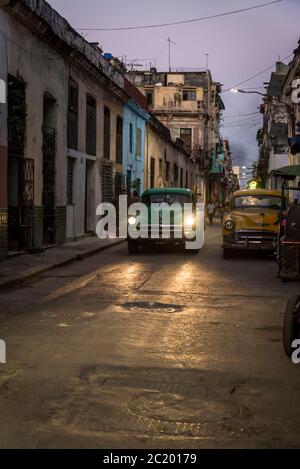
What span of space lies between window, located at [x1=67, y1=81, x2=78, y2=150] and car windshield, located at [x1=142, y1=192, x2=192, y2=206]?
366cm

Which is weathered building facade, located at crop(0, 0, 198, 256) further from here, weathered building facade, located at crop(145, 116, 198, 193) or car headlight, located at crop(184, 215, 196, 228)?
weathered building facade, located at crop(145, 116, 198, 193)

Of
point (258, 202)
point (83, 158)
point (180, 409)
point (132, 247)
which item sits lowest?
point (180, 409)

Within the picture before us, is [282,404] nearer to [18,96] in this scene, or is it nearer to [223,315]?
[223,315]

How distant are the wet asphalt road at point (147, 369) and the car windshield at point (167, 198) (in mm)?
7845

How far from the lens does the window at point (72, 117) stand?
20375 millimetres

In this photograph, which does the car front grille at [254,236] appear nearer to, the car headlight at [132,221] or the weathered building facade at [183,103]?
the car headlight at [132,221]

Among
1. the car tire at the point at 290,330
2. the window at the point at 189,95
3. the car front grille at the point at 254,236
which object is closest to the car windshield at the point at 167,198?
the car front grille at the point at 254,236

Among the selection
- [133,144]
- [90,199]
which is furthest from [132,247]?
[133,144]

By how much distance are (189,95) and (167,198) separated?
1737 inches

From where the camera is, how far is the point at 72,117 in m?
20.8

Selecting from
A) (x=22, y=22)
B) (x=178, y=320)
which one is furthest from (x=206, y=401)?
(x=22, y=22)

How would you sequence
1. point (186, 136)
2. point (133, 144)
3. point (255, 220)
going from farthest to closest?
point (186, 136)
point (133, 144)
point (255, 220)

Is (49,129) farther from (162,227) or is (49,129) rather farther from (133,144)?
(133,144)

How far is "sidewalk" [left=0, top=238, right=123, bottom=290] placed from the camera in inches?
468
